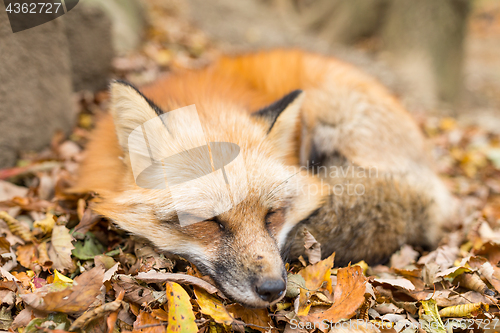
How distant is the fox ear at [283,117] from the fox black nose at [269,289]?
102cm

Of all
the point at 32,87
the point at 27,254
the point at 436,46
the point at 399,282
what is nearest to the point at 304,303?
the point at 399,282

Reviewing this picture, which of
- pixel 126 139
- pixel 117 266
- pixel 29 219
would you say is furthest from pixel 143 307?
pixel 29 219

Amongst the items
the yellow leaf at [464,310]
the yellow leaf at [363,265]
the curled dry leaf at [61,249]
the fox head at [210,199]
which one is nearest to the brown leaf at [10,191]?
the curled dry leaf at [61,249]

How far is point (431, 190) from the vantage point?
2.83 metres

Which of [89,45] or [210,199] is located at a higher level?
[89,45]

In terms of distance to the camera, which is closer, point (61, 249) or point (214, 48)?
point (61, 249)

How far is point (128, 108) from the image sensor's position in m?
1.96

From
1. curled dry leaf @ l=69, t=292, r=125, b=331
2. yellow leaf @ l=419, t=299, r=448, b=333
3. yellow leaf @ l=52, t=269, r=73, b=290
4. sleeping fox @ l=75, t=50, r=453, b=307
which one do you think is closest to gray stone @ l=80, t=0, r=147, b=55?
sleeping fox @ l=75, t=50, r=453, b=307

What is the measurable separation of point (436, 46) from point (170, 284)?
825 centimetres

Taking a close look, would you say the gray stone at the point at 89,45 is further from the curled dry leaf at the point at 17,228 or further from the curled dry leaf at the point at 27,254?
the curled dry leaf at the point at 27,254

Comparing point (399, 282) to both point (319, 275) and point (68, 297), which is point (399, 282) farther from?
point (68, 297)

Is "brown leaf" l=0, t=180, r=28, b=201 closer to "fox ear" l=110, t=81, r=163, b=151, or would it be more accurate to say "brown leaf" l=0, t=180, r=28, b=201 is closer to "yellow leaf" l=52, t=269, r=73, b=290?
"yellow leaf" l=52, t=269, r=73, b=290

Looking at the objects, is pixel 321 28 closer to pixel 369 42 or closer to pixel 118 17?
pixel 369 42

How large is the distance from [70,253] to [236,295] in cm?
118
